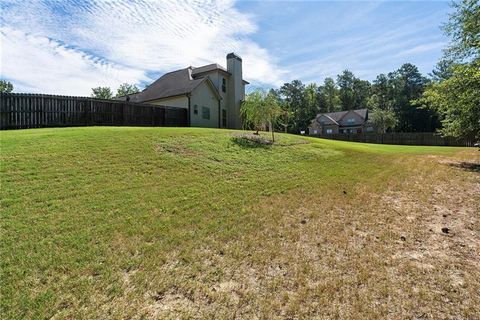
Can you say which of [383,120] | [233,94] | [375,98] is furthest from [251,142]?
[375,98]

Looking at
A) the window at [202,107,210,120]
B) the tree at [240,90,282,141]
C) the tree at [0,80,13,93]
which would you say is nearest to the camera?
the tree at [240,90,282,141]

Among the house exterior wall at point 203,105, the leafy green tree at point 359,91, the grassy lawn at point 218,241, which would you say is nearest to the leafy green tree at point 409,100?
the leafy green tree at point 359,91

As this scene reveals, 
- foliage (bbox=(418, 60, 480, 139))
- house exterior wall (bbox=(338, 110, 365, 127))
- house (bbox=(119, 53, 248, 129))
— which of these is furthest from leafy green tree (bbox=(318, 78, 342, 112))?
foliage (bbox=(418, 60, 480, 139))

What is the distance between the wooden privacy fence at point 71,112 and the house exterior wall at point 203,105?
6.28ft

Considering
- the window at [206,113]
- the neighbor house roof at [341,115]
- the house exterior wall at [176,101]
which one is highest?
the neighbor house roof at [341,115]

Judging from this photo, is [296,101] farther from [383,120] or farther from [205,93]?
[205,93]

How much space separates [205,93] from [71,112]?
10.4m

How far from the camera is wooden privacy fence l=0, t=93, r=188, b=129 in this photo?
13.9 meters

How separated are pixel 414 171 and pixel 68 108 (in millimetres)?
17129

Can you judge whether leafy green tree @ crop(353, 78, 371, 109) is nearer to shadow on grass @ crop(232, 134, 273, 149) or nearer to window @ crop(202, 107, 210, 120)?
window @ crop(202, 107, 210, 120)

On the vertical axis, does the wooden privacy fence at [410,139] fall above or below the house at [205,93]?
below

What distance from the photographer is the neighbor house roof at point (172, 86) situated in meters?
22.5

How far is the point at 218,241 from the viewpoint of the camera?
410 centimetres

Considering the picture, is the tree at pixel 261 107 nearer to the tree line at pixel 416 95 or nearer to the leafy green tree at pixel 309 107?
the tree line at pixel 416 95
